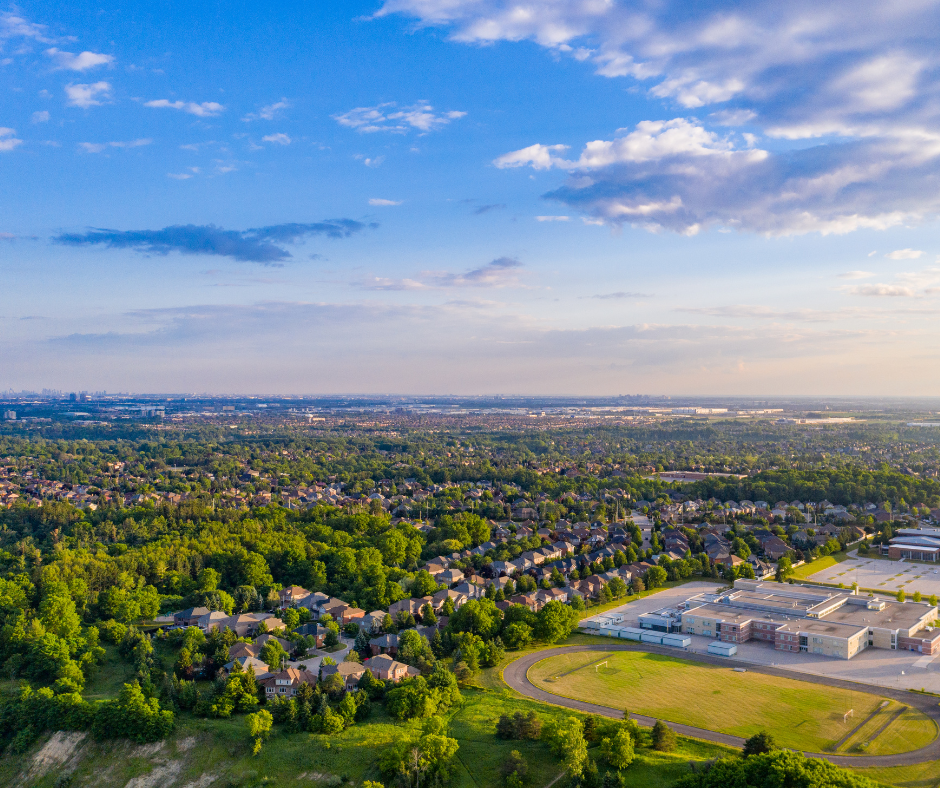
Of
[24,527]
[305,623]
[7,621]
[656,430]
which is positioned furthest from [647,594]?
[656,430]

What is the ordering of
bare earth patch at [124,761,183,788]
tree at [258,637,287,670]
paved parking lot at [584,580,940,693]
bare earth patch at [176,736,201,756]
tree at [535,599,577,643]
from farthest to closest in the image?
tree at [535,599,577,643]
tree at [258,637,287,670]
paved parking lot at [584,580,940,693]
bare earth patch at [176,736,201,756]
bare earth patch at [124,761,183,788]

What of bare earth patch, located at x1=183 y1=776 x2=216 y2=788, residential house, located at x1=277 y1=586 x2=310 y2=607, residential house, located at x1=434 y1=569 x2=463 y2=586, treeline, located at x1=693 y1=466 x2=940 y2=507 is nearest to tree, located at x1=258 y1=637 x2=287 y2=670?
bare earth patch, located at x1=183 y1=776 x2=216 y2=788

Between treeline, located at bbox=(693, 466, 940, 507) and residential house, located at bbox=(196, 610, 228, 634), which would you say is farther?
treeline, located at bbox=(693, 466, 940, 507)

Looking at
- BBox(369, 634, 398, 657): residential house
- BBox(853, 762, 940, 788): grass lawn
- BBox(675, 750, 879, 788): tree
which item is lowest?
BBox(853, 762, 940, 788): grass lawn

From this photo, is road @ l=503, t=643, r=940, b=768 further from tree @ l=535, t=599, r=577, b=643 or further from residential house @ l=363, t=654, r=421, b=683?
residential house @ l=363, t=654, r=421, b=683

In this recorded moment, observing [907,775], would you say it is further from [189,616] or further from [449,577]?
[189,616]

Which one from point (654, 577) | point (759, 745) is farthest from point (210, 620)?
point (654, 577)
